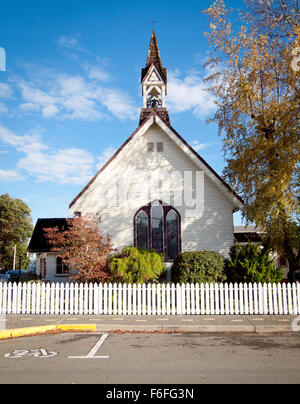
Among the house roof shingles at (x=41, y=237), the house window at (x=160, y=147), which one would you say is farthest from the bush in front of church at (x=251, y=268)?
the house roof shingles at (x=41, y=237)

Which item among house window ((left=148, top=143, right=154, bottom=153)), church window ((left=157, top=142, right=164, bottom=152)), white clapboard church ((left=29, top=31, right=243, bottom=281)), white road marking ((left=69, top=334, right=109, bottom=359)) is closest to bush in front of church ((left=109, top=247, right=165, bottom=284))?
white clapboard church ((left=29, top=31, right=243, bottom=281))

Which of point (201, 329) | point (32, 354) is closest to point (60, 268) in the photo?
point (201, 329)

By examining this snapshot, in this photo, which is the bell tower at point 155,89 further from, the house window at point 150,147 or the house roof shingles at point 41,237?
the house roof shingles at point 41,237

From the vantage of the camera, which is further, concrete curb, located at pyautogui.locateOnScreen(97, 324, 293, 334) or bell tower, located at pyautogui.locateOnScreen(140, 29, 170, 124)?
bell tower, located at pyautogui.locateOnScreen(140, 29, 170, 124)

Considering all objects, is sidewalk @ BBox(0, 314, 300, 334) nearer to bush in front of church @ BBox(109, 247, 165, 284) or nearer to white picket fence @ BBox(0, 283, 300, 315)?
white picket fence @ BBox(0, 283, 300, 315)

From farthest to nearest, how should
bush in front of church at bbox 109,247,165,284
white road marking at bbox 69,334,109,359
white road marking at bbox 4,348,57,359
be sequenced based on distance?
bush in front of church at bbox 109,247,165,284 → white road marking at bbox 4,348,57,359 → white road marking at bbox 69,334,109,359

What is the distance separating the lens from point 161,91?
66.7 feet

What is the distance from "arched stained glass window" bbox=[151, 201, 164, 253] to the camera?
16766 millimetres

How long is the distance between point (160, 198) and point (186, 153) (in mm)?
2507

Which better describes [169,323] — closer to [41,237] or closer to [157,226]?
[157,226]

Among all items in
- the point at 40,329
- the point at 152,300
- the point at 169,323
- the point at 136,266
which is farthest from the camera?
the point at 136,266

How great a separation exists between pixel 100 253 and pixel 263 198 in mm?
7469

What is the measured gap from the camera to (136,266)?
14.5m

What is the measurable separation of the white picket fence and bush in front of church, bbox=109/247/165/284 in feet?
7.32
